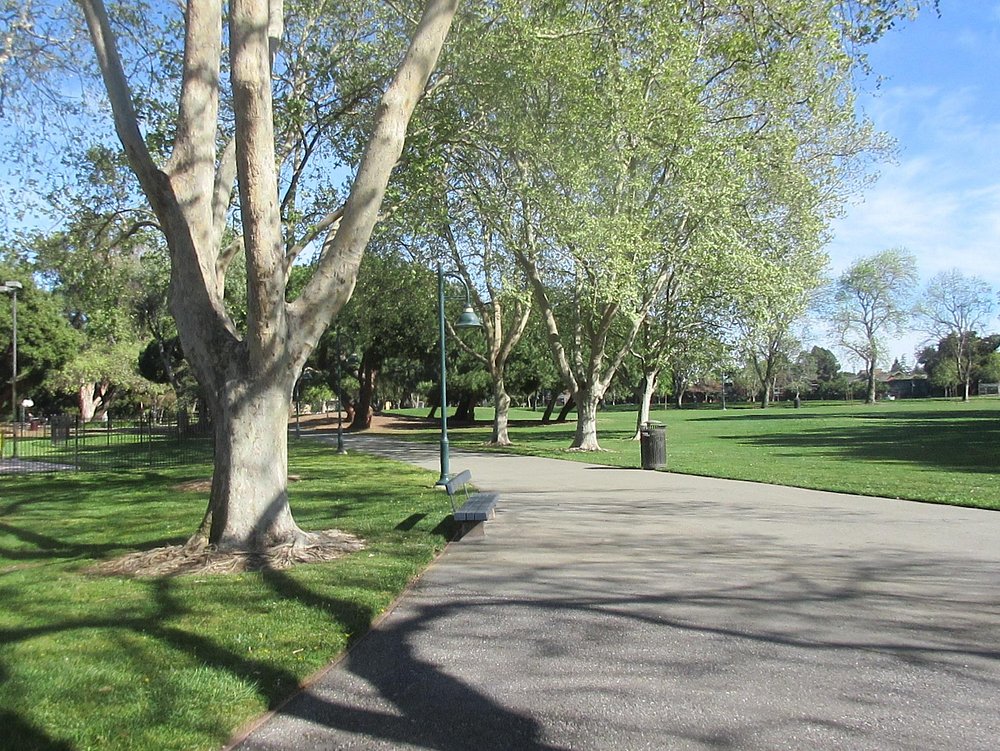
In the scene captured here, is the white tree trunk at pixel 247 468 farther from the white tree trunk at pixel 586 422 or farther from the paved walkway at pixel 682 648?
the white tree trunk at pixel 586 422

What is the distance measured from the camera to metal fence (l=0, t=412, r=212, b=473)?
25.1m

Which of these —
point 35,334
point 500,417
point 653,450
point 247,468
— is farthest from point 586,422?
point 35,334

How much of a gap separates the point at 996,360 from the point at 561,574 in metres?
118

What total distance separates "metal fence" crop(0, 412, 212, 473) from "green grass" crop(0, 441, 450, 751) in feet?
45.2

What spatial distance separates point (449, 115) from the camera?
1534 cm

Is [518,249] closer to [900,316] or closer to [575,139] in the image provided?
[575,139]

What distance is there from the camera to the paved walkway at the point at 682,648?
397 centimetres

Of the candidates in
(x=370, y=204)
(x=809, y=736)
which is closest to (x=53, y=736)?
(x=809, y=736)

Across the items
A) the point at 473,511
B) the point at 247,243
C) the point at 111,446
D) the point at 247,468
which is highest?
the point at 247,243

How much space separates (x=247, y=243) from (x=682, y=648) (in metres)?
5.85

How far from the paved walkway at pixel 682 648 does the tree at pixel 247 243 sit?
233 centimetres

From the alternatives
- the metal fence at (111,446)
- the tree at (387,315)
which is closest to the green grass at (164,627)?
the metal fence at (111,446)

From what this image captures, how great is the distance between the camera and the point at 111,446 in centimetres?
2972

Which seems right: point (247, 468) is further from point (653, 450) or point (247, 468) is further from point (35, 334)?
point (35, 334)
